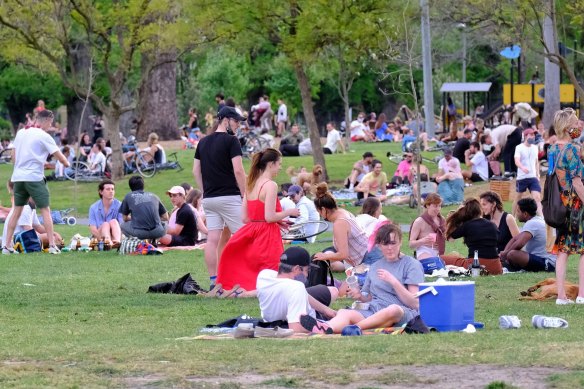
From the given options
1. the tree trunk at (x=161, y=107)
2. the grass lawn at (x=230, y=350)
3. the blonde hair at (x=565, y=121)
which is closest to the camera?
the grass lawn at (x=230, y=350)

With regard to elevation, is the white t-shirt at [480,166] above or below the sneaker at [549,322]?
above

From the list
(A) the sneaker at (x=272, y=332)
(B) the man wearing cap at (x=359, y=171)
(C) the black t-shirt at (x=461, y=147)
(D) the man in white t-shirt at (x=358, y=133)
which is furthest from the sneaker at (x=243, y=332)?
(D) the man in white t-shirt at (x=358, y=133)

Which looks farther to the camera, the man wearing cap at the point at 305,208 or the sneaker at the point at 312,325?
the man wearing cap at the point at 305,208

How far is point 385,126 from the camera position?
48.2 meters

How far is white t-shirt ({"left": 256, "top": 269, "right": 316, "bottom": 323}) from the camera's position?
9.68 m

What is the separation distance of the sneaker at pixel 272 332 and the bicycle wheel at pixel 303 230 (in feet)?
9.77

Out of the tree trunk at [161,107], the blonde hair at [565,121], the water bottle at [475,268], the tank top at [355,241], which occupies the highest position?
the tree trunk at [161,107]

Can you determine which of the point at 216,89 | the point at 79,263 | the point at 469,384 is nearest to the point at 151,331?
the point at 469,384

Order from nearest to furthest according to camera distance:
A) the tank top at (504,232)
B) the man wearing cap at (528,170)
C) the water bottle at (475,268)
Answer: the water bottle at (475,268), the tank top at (504,232), the man wearing cap at (528,170)

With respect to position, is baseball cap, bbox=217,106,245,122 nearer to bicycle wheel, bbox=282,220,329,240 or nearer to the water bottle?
bicycle wheel, bbox=282,220,329,240

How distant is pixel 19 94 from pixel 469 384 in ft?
187

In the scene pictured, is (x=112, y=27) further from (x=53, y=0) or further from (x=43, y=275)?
(x=43, y=275)

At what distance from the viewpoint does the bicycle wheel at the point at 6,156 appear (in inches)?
1727

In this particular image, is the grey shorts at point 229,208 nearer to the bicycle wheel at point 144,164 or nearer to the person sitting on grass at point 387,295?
the person sitting on grass at point 387,295
